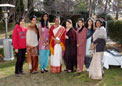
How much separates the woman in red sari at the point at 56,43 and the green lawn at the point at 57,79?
1.08ft

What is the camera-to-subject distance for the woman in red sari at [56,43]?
4.50 m

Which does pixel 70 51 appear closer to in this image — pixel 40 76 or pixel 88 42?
pixel 88 42

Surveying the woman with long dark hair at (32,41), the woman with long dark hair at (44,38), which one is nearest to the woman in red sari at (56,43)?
the woman with long dark hair at (44,38)

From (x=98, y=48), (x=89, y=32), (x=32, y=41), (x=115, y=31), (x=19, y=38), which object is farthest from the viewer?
(x=115, y=31)

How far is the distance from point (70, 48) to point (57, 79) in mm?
910

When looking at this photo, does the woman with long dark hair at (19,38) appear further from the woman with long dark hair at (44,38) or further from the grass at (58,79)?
the grass at (58,79)

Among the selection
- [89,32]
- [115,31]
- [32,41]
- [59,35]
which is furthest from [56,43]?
[115,31]

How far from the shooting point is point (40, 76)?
177 inches

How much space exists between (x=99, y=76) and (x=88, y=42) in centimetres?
96

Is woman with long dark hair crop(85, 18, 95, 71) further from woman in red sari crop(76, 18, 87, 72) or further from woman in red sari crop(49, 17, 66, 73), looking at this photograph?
woman in red sari crop(49, 17, 66, 73)

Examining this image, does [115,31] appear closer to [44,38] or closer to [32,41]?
[44,38]

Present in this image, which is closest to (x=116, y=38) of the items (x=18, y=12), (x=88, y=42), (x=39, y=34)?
(x=88, y=42)

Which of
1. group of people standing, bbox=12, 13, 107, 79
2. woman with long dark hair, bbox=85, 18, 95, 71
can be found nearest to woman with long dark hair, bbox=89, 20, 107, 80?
group of people standing, bbox=12, 13, 107, 79

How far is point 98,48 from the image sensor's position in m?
4.07
